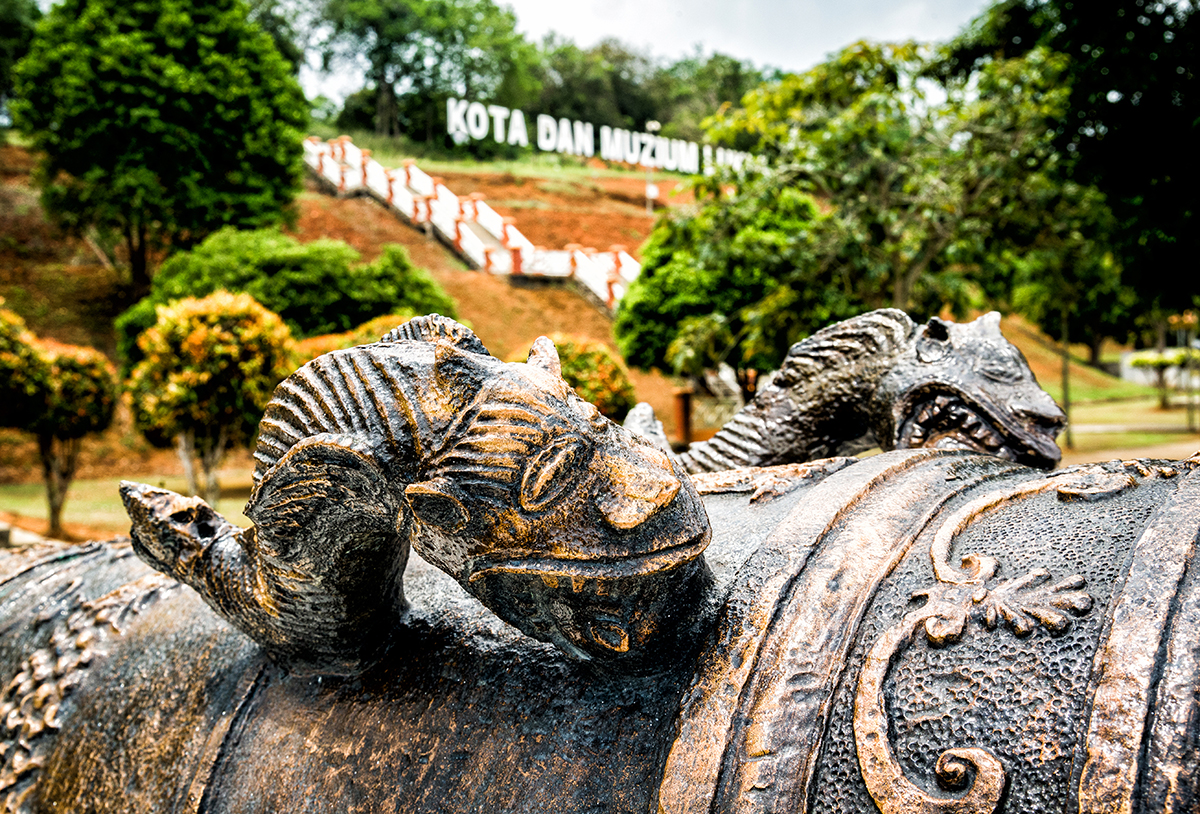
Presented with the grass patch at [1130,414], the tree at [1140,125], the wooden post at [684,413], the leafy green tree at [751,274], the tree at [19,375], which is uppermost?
the tree at [1140,125]

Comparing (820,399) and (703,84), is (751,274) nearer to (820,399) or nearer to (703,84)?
(820,399)

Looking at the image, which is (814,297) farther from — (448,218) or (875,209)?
(448,218)

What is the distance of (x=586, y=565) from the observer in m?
0.92

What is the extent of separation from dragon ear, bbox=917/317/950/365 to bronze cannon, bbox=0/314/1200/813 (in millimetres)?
338

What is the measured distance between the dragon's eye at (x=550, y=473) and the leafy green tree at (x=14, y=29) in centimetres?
2523

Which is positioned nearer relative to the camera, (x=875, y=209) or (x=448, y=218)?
(x=875, y=209)

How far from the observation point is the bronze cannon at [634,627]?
2.61 feet

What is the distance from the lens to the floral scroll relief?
778 mm

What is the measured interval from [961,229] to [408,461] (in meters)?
7.16

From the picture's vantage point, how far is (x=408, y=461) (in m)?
0.97

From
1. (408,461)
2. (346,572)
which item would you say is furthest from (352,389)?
(346,572)

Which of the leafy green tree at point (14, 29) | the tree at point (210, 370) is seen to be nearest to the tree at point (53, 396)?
the tree at point (210, 370)

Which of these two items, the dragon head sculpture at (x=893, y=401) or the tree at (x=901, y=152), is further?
the tree at (x=901, y=152)

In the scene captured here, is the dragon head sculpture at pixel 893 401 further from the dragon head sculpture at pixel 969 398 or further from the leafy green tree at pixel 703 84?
the leafy green tree at pixel 703 84
